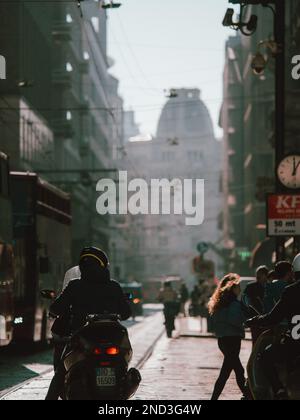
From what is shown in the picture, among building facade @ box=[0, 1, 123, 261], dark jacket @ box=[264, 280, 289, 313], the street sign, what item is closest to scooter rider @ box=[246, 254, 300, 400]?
dark jacket @ box=[264, 280, 289, 313]

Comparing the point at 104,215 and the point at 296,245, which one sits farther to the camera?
the point at 104,215

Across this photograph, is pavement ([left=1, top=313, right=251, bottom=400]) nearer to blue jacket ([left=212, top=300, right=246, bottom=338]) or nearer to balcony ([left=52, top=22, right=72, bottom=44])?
blue jacket ([left=212, top=300, right=246, bottom=338])

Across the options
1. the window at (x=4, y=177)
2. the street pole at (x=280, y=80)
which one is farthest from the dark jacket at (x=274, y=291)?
the window at (x=4, y=177)

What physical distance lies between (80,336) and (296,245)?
13.9 metres

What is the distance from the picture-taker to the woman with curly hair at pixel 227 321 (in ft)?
46.2

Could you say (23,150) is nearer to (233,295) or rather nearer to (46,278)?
(46,278)

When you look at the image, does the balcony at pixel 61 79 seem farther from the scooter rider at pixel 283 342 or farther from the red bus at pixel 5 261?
the scooter rider at pixel 283 342

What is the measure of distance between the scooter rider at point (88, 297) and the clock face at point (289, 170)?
13613 millimetres

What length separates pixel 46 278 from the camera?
29.4m

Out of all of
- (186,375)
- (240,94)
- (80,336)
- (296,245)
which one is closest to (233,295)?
(80,336)

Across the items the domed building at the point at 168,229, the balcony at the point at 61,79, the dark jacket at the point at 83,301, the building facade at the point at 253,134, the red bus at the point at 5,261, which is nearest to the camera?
the dark jacket at the point at 83,301

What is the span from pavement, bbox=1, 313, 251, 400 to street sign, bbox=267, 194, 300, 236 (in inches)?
108

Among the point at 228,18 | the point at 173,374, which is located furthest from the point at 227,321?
the point at 228,18

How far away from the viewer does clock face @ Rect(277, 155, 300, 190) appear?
24250 millimetres
